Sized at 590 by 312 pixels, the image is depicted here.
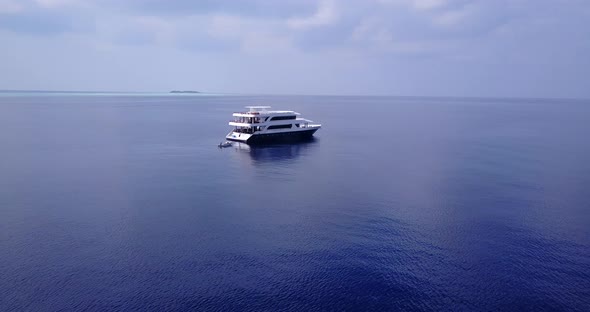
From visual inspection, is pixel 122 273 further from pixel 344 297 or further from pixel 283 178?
pixel 283 178

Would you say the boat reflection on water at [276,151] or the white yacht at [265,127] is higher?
the white yacht at [265,127]

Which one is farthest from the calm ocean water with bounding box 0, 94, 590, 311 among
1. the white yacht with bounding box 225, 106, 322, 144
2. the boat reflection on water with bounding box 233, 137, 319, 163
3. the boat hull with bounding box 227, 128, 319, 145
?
the white yacht with bounding box 225, 106, 322, 144

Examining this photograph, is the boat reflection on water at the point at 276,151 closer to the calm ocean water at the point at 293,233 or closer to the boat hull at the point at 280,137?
the calm ocean water at the point at 293,233

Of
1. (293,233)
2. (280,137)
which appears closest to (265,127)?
(280,137)

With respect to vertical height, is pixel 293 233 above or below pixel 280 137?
below

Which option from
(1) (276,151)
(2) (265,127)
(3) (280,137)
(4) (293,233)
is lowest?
(4) (293,233)

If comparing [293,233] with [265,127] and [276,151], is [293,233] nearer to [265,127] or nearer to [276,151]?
[276,151]

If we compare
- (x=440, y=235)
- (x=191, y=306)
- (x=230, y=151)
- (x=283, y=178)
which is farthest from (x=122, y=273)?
(x=230, y=151)

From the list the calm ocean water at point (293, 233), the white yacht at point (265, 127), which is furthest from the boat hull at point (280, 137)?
the calm ocean water at point (293, 233)
